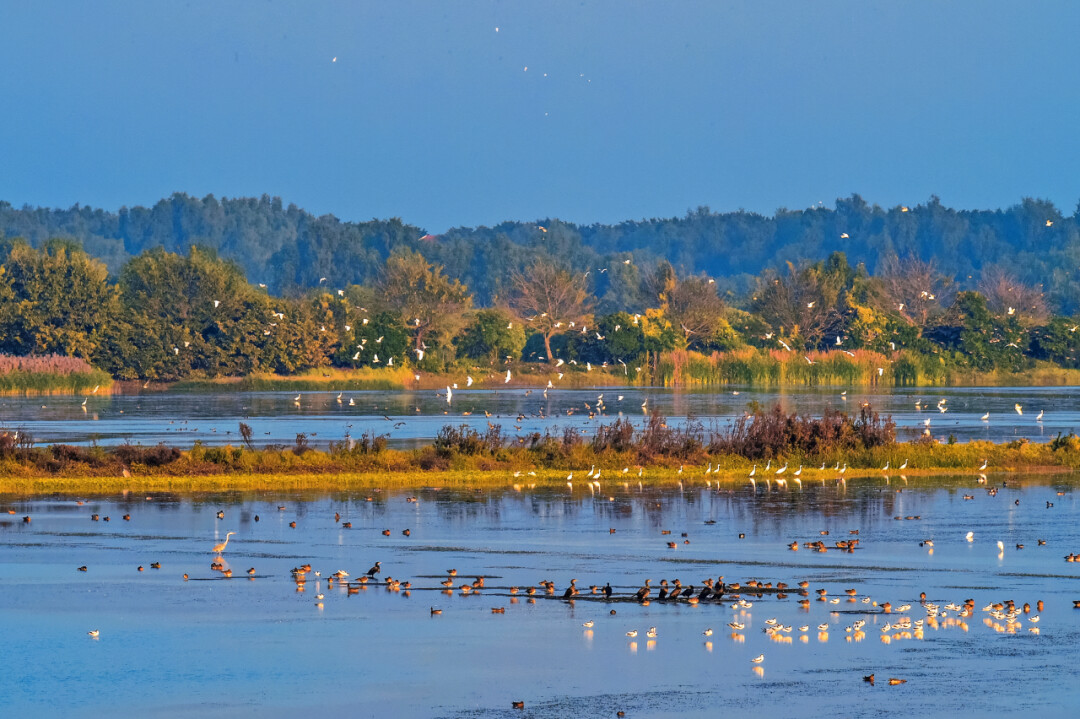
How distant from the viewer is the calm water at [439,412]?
4453 centimetres

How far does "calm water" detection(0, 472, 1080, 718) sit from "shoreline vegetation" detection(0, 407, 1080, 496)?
10.5ft

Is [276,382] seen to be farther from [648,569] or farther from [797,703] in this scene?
[797,703]

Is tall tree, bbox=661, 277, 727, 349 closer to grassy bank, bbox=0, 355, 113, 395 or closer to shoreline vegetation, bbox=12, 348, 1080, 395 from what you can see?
shoreline vegetation, bbox=12, 348, 1080, 395

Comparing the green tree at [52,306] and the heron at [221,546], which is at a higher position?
the green tree at [52,306]

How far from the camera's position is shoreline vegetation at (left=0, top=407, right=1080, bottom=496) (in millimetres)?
30047

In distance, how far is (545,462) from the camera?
3216 centimetres

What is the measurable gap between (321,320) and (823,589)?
251 ft

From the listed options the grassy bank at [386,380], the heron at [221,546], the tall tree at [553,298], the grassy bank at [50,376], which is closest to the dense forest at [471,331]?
the tall tree at [553,298]

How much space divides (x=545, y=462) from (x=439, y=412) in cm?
2586

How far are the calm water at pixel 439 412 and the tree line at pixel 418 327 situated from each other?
29.3 feet

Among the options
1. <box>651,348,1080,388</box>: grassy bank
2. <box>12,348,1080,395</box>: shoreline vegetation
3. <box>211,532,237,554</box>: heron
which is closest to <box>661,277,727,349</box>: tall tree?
<box>12,348,1080,395</box>: shoreline vegetation

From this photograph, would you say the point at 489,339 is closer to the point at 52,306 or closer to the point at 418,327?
the point at 418,327

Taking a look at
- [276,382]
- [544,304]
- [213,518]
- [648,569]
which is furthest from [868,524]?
[544,304]

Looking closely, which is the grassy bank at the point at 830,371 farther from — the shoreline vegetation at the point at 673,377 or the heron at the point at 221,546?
the heron at the point at 221,546
